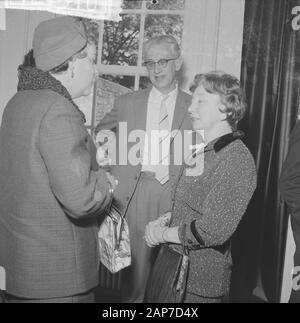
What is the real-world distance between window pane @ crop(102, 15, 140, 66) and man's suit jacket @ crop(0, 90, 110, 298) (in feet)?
4.50

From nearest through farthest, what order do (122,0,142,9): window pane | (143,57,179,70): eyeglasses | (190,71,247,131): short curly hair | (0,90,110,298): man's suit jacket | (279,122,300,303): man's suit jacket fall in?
(0,90,110,298): man's suit jacket, (190,71,247,131): short curly hair, (279,122,300,303): man's suit jacket, (143,57,179,70): eyeglasses, (122,0,142,9): window pane

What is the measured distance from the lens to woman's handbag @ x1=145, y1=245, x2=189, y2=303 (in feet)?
4.69

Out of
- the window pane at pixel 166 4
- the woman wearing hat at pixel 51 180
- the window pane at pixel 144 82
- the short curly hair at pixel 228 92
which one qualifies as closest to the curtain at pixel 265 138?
the window pane at pixel 166 4

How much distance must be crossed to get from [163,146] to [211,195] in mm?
1140

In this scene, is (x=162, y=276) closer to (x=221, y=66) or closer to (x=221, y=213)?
(x=221, y=213)

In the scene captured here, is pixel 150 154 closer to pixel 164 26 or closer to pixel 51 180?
pixel 164 26

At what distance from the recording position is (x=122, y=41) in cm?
260

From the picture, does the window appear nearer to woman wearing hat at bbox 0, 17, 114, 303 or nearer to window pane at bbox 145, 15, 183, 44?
window pane at bbox 145, 15, 183, 44

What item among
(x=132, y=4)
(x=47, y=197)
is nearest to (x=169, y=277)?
(x=47, y=197)

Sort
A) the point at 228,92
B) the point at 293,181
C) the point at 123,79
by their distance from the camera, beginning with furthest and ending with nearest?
the point at 123,79 < the point at 293,181 < the point at 228,92

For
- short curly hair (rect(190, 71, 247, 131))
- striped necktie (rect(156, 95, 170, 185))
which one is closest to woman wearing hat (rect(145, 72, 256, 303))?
short curly hair (rect(190, 71, 247, 131))

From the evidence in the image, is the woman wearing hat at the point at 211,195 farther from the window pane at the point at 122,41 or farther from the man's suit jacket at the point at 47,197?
the window pane at the point at 122,41
